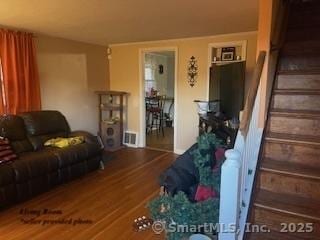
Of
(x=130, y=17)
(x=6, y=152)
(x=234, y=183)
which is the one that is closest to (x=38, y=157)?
(x=6, y=152)

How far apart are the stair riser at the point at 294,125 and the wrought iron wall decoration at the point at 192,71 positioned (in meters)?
2.54

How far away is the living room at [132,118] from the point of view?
74.1 inches

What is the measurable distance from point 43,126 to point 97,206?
1705 mm

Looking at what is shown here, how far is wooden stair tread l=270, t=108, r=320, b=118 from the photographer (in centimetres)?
213

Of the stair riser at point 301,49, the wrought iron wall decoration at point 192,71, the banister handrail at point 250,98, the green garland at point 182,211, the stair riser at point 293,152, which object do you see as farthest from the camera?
the wrought iron wall decoration at point 192,71

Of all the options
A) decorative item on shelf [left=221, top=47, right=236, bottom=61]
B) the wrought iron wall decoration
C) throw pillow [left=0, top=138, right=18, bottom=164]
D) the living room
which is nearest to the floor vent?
the living room

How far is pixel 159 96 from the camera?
7.41 meters

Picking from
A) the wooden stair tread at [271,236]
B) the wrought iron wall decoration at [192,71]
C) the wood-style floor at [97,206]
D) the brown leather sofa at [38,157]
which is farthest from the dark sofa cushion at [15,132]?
the wooden stair tread at [271,236]

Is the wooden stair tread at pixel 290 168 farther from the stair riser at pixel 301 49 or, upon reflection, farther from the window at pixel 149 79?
the window at pixel 149 79

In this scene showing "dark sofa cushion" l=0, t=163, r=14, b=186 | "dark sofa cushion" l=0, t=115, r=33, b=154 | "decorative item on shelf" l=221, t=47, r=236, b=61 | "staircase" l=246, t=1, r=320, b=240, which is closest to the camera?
"staircase" l=246, t=1, r=320, b=240

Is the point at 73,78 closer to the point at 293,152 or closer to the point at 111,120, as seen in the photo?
the point at 111,120

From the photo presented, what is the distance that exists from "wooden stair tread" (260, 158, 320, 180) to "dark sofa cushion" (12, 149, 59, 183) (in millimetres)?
2537

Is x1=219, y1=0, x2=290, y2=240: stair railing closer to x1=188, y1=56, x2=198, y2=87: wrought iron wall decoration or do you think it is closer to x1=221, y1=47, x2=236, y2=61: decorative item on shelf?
x1=221, y1=47, x2=236, y2=61: decorative item on shelf

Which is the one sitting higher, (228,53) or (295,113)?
(228,53)
